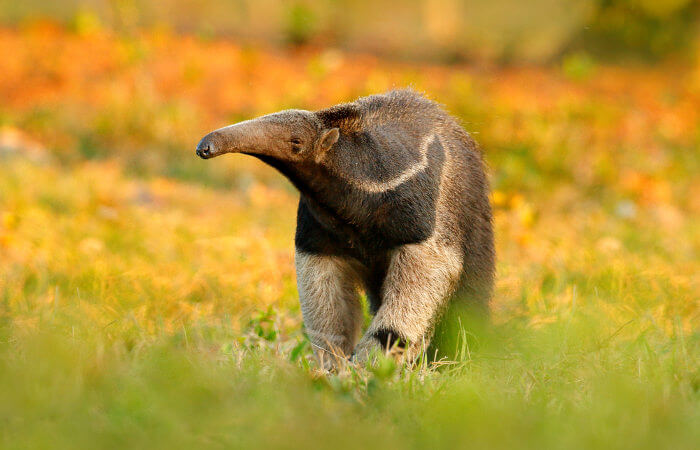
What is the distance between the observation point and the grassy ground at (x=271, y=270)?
2.85m

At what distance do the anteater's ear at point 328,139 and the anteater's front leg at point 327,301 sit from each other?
67 cm

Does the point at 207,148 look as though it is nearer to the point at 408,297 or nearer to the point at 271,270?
the point at 408,297

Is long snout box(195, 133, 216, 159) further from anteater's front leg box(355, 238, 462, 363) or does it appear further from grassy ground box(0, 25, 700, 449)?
anteater's front leg box(355, 238, 462, 363)

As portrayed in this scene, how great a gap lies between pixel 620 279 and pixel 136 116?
8.10m

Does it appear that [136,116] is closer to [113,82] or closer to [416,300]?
[113,82]

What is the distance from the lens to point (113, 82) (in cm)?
1325

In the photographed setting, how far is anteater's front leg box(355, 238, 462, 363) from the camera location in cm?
392

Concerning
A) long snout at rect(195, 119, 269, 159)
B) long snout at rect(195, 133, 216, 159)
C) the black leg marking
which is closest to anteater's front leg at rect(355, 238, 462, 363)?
the black leg marking

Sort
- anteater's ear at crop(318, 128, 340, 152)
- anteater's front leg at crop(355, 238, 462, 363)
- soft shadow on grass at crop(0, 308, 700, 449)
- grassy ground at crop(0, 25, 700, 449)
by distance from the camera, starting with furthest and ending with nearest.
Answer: anteater's front leg at crop(355, 238, 462, 363) < anteater's ear at crop(318, 128, 340, 152) < grassy ground at crop(0, 25, 700, 449) < soft shadow on grass at crop(0, 308, 700, 449)

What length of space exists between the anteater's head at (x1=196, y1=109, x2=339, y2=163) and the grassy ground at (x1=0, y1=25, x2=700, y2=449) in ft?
2.96

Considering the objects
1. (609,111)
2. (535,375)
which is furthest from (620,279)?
(609,111)

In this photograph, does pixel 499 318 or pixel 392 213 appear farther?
pixel 499 318

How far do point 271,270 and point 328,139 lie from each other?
2.36m

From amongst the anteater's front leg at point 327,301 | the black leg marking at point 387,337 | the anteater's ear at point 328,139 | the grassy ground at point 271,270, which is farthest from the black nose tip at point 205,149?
the black leg marking at point 387,337
